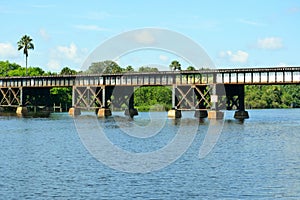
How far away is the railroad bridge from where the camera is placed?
12465cm

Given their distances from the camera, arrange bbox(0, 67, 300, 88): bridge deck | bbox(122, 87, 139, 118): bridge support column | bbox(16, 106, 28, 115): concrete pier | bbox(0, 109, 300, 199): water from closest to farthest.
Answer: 1. bbox(0, 109, 300, 199): water
2. bbox(0, 67, 300, 88): bridge deck
3. bbox(122, 87, 139, 118): bridge support column
4. bbox(16, 106, 28, 115): concrete pier

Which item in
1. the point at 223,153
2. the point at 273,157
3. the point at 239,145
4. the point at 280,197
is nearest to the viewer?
the point at 280,197

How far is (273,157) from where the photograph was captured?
166 ft

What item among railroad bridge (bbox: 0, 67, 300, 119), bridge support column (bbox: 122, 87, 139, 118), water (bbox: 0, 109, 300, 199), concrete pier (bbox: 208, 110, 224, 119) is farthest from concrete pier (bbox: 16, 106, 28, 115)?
water (bbox: 0, 109, 300, 199)

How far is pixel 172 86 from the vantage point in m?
139

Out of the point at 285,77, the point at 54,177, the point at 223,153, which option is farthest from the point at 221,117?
the point at 54,177

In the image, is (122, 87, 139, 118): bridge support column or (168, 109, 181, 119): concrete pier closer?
(168, 109, 181, 119): concrete pier

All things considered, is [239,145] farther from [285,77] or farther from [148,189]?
[285,77]

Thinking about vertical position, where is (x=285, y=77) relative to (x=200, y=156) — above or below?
above

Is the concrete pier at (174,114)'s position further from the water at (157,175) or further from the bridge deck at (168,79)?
the water at (157,175)

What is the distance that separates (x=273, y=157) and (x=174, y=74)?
8724cm

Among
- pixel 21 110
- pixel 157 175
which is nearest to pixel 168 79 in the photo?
pixel 21 110

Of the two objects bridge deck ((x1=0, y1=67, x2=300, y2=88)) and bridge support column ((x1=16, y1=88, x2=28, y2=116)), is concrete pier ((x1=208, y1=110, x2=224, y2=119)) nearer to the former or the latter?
bridge deck ((x1=0, y1=67, x2=300, y2=88))

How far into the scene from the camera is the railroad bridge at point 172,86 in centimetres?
12465
